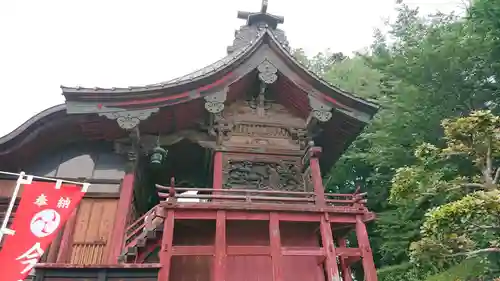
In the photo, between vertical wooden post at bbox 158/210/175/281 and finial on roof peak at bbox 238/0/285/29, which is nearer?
vertical wooden post at bbox 158/210/175/281

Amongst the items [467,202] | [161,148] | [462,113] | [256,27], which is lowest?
[467,202]

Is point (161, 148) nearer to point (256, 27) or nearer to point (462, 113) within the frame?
point (256, 27)

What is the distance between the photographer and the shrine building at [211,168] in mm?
8484

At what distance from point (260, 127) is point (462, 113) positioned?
7759 millimetres

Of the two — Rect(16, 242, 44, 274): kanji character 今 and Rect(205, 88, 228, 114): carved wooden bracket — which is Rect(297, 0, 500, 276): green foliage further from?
Rect(16, 242, 44, 274): kanji character 今

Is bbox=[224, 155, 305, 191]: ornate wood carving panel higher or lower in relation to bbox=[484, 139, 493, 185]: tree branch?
higher

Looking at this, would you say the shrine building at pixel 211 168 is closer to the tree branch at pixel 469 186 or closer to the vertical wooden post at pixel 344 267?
the vertical wooden post at pixel 344 267

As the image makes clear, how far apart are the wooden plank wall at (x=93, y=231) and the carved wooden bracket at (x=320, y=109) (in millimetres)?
5606

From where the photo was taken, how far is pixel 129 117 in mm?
9891

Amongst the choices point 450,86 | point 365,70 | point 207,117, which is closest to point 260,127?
point 207,117

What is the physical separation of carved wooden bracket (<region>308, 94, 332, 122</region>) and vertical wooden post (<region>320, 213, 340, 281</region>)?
10.2 feet

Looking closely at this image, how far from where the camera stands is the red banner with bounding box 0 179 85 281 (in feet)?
23.6

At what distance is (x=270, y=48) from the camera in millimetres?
11500

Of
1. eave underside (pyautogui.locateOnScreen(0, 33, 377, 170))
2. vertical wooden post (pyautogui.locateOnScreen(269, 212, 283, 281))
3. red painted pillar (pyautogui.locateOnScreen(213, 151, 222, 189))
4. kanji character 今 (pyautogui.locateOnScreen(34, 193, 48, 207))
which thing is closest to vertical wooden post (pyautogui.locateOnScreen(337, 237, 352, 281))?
vertical wooden post (pyautogui.locateOnScreen(269, 212, 283, 281))
